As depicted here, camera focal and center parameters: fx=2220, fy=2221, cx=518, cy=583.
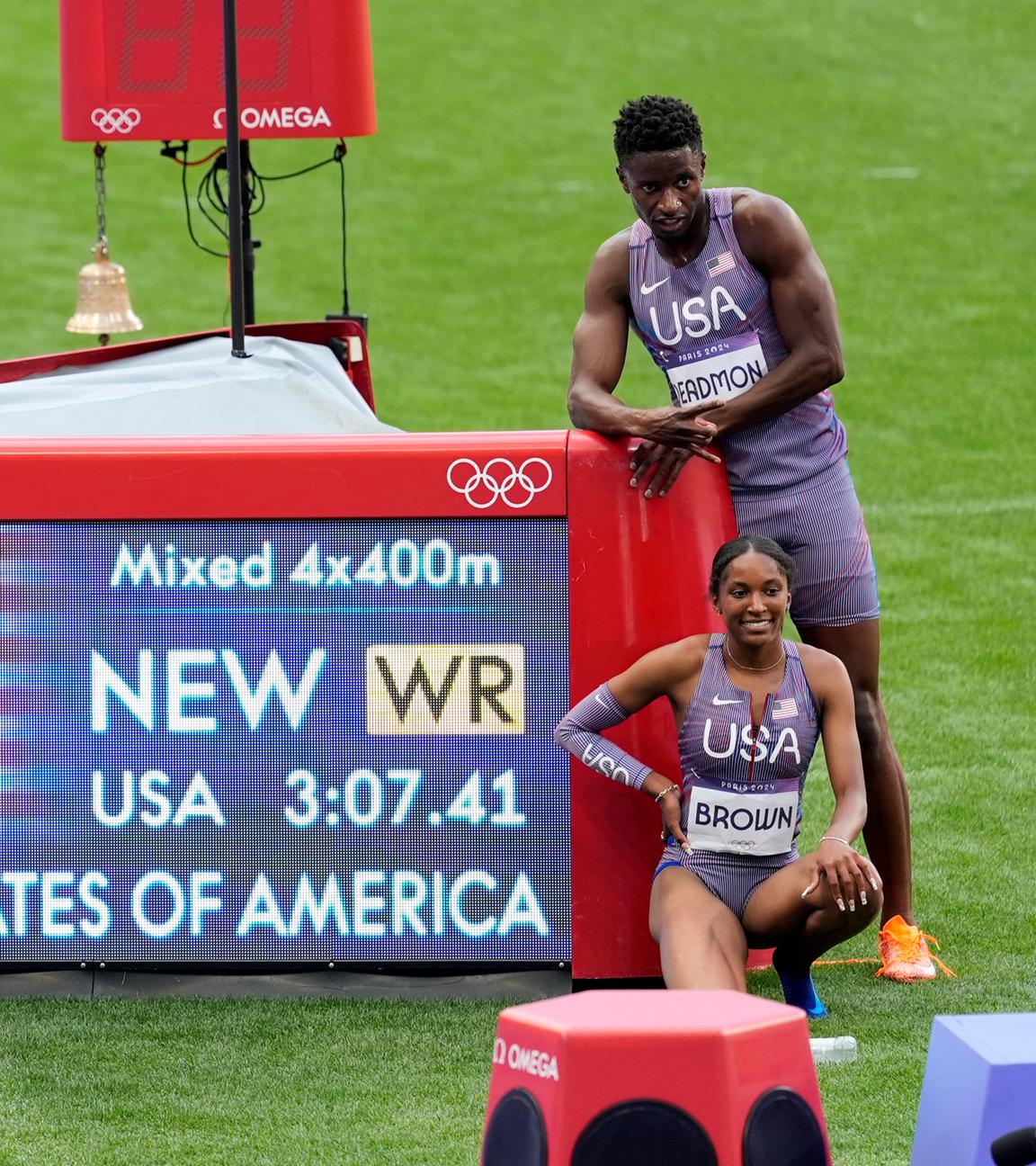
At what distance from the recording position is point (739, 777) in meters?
4.91

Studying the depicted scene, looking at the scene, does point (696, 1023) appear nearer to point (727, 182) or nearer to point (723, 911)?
point (723, 911)

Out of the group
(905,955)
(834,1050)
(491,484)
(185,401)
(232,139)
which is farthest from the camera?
(185,401)

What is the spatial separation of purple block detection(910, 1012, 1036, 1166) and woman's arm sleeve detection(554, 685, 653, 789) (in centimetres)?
133

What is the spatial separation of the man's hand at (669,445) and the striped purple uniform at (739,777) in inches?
16.0

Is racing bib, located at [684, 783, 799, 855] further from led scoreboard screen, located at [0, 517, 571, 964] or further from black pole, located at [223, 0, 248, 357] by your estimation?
black pole, located at [223, 0, 248, 357]

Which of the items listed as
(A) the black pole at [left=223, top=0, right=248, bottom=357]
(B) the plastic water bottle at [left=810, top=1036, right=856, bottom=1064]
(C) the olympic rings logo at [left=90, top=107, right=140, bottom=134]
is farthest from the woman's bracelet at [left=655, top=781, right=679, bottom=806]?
(C) the olympic rings logo at [left=90, top=107, right=140, bottom=134]

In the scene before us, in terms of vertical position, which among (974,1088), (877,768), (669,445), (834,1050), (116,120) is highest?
(116,120)

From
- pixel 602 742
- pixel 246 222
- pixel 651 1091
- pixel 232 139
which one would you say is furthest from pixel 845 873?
pixel 246 222

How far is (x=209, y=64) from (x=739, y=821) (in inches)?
175

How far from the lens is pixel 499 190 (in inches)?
770

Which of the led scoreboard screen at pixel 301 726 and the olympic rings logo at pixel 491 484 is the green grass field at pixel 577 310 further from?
the olympic rings logo at pixel 491 484

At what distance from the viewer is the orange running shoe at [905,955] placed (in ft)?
17.6

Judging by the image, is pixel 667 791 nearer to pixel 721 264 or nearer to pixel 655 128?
pixel 721 264

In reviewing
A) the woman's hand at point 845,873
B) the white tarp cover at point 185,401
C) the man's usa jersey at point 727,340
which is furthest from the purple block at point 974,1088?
the white tarp cover at point 185,401
